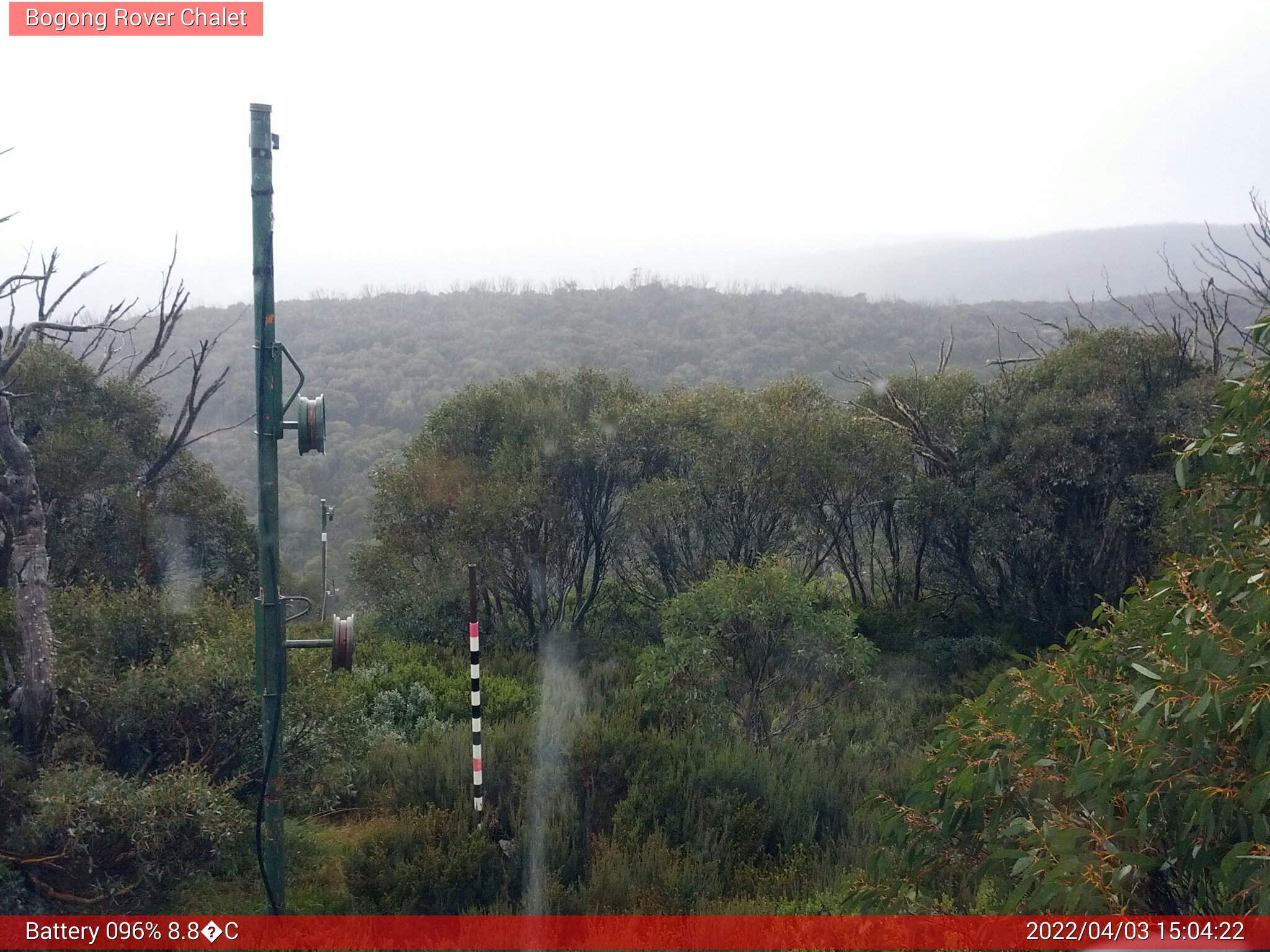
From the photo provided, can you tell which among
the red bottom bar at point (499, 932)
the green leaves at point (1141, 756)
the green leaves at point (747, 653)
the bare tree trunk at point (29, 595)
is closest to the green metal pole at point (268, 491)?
the red bottom bar at point (499, 932)

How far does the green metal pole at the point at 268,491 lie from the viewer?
4.72 m

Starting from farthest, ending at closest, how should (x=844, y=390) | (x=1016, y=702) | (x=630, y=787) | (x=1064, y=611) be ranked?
(x=844, y=390) < (x=1064, y=611) < (x=630, y=787) < (x=1016, y=702)

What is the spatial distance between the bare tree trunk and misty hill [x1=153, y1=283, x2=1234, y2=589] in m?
14.4

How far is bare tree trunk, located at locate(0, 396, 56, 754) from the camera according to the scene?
6.40 metres

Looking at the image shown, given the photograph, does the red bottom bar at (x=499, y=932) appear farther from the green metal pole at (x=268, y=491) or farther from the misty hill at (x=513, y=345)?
the misty hill at (x=513, y=345)

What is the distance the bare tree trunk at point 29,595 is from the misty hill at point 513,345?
14.4 meters

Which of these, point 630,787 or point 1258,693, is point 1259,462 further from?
point 630,787

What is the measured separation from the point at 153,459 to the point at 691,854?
951 centimetres

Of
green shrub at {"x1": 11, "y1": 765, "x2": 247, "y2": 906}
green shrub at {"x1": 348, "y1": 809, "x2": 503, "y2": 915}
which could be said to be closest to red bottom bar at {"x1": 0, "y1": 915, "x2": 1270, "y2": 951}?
green shrub at {"x1": 348, "y1": 809, "x2": 503, "y2": 915}

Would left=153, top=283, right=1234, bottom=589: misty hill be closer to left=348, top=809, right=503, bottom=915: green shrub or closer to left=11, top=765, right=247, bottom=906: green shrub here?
left=348, top=809, right=503, bottom=915: green shrub

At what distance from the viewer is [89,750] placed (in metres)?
6.39

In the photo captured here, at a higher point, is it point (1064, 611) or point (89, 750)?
point (89, 750)

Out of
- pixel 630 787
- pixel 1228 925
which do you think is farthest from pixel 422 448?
pixel 1228 925

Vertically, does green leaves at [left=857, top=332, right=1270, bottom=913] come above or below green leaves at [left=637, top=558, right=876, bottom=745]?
above
